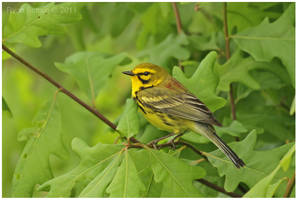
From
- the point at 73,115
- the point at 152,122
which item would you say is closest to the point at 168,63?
the point at 152,122

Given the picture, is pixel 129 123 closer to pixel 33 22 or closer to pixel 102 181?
pixel 102 181

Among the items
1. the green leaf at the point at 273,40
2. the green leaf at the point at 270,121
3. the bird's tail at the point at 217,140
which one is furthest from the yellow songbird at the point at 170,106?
the green leaf at the point at 273,40

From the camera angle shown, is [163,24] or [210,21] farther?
[210,21]

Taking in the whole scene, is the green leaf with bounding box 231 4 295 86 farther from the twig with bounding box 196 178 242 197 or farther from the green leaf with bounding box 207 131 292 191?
the twig with bounding box 196 178 242 197

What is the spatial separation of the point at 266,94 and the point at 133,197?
66.3 inches

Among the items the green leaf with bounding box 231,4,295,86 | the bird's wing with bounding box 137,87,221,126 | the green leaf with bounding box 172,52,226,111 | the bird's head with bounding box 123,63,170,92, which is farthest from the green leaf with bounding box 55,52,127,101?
the green leaf with bounding box 231,4,295,86

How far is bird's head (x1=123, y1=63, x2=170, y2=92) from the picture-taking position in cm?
315

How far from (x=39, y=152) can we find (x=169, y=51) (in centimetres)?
111

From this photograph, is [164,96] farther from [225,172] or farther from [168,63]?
[225,172]

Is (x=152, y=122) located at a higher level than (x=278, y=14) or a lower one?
lower

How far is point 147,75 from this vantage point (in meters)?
3.25

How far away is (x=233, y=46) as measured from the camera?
3568 millimetres

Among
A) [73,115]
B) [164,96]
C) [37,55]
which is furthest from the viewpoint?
[37,55]

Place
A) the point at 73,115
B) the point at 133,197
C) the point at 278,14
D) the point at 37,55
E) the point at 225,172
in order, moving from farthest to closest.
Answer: the point at 37,55 < the point at 73,115 < the point at 278,14 < the point at 225,172 < the point at 133,197
